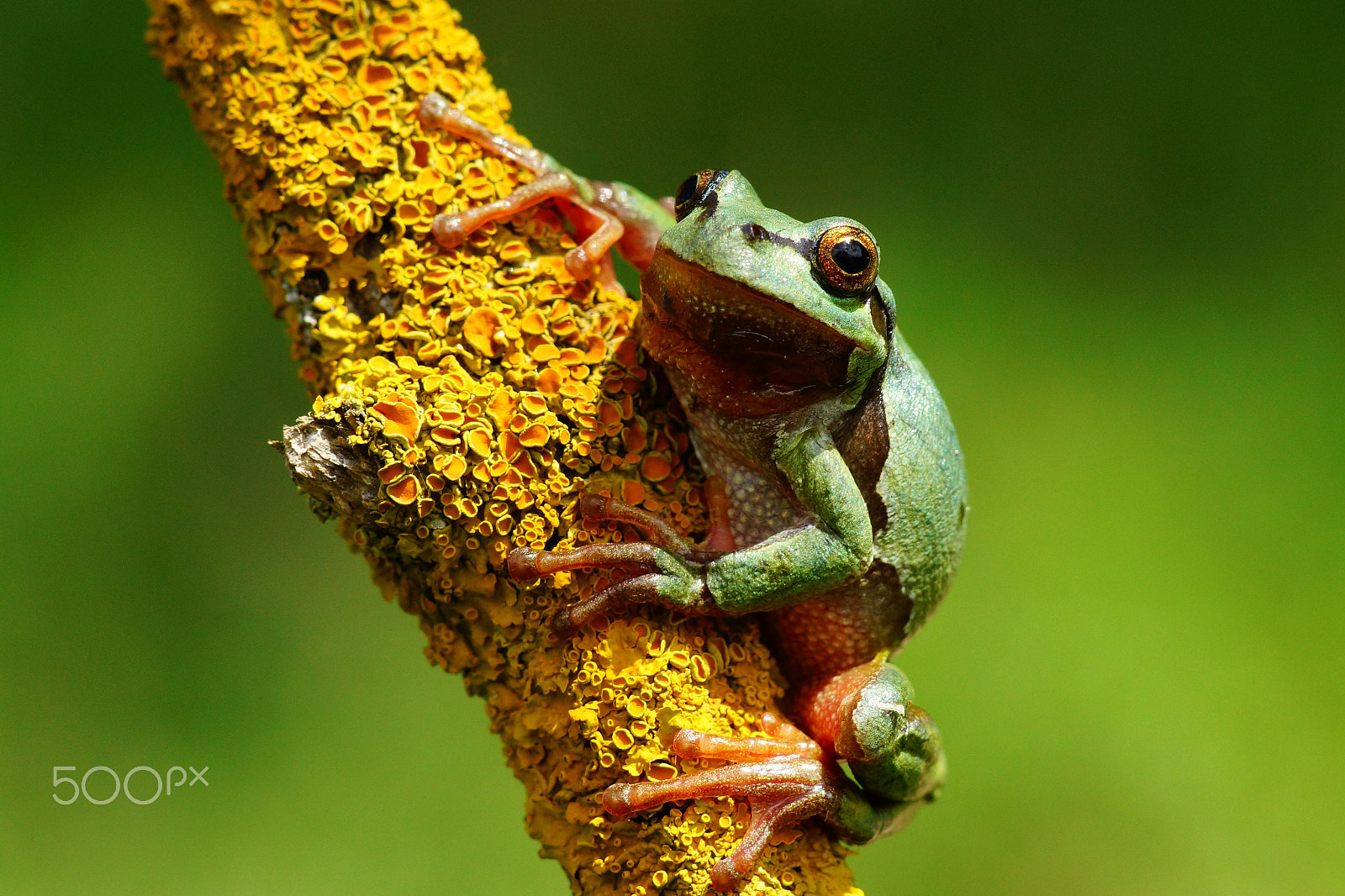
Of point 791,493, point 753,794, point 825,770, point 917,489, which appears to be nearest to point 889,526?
point 917,489

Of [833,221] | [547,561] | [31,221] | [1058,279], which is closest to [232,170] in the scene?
[547,561]

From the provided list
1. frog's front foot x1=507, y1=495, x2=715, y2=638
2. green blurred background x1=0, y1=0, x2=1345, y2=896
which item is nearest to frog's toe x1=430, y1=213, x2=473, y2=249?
frog's front foot x1=507, y1=495, x2=715, y2=638

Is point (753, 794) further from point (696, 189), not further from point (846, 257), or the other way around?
point (696, 189)

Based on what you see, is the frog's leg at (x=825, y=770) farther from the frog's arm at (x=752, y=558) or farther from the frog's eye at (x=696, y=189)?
the frog's eye at (x=696, y=189)

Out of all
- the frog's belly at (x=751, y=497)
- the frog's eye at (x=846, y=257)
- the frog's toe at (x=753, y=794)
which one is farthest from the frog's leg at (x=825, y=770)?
the frog's eye at (x=846, y=257)

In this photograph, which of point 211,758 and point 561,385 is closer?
point 561,385

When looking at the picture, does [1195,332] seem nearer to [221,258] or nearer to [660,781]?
[660,781]
